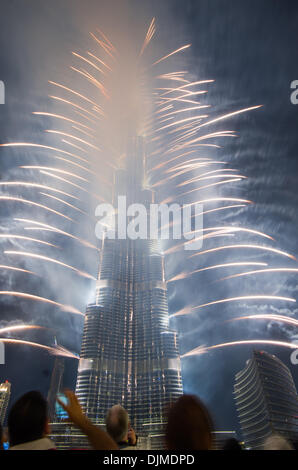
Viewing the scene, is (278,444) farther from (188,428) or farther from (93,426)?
(93,426)

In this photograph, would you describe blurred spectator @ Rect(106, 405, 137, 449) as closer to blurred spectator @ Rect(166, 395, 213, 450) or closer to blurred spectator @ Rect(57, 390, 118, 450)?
blurred spectator @ Rect(57, 390, 118, 450)

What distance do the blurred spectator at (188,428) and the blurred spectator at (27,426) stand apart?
2.25 m

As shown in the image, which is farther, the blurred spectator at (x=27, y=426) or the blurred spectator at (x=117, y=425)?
the blurred spectator at (x=117, y=425)

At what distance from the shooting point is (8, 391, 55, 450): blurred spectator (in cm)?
474

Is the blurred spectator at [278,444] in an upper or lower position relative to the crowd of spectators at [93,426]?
lower

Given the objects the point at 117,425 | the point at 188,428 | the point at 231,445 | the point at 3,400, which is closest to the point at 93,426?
the point at 188,428

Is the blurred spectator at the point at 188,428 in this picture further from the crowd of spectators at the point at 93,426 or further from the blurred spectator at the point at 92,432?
the blurred spectator at the point at 92,432

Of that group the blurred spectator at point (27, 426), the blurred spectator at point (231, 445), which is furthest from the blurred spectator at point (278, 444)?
the blurred spectator at point (27, 426)

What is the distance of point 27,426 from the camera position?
15.9 feet

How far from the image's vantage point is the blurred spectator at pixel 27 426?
4.74 m

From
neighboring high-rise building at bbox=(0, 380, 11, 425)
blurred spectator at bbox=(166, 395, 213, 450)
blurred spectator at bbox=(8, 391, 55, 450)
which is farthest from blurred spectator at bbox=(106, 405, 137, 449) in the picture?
neighboring high-rise building at bbox=(0, 380, 11, 425)

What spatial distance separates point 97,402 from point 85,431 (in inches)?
8874

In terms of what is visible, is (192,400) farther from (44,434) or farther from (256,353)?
(256,353)

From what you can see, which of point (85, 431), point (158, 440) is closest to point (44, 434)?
point (85, 431)
